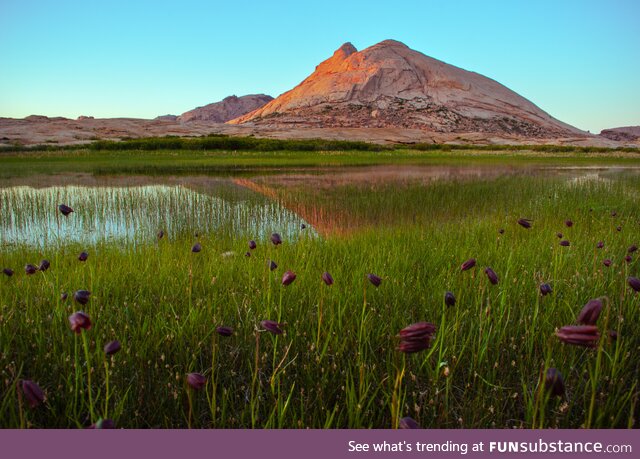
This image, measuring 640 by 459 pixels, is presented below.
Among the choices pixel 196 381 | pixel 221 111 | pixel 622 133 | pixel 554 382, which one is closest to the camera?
pixel 554 382

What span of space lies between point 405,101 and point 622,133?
61.6 meters

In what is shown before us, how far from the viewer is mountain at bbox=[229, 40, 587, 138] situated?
91.1 meters

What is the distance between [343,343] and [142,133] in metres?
55.5

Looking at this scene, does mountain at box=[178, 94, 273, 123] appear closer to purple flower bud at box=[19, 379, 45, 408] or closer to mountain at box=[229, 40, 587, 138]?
mountain at box=[229, 40, 587, 138]

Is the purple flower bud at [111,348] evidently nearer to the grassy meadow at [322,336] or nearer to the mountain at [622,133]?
the grassy meadow at [322,336]

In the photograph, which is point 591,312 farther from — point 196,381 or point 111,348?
point 111,348

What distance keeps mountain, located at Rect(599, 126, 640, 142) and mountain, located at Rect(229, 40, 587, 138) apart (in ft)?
33.2

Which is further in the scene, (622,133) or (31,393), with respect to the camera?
(622,133)

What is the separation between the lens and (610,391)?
1927 mm

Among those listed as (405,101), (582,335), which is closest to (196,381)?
(582,335)

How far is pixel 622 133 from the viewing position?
11250 centimetres
